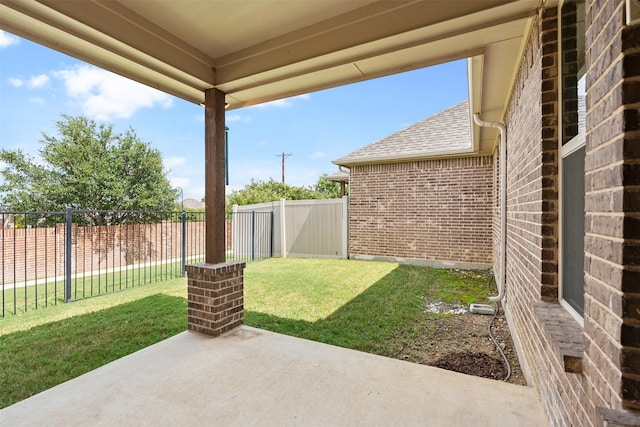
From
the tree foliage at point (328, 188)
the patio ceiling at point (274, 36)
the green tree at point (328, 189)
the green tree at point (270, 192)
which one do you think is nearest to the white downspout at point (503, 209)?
the patio ceiling at point (274, 36)

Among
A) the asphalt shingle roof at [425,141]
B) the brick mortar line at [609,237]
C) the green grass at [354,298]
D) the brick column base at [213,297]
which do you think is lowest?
the green grass at [354,298]

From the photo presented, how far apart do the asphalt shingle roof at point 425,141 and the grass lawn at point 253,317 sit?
3.01 meters

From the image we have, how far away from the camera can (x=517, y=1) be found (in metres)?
2.04

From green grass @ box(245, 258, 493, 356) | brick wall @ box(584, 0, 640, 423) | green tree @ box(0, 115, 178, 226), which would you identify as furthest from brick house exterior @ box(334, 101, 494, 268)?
green tree @ box(0, 115, 178, 226)

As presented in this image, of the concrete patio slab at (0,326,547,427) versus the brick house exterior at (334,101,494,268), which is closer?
the concrete patio slab at (0,326,547,427)

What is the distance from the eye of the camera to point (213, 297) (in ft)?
11.0

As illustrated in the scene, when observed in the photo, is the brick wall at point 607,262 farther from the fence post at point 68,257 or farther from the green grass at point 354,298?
the fence post at point 68,257

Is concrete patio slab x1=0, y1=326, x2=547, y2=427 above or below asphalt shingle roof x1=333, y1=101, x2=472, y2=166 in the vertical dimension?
below

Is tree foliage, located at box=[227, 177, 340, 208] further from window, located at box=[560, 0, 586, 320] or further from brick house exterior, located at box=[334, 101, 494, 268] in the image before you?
window, located at box=[560, 0, 586, 320]

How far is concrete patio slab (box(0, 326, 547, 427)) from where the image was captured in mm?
2078

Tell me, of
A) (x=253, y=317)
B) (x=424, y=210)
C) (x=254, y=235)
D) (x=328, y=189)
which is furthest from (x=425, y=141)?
(x=328, y=189)

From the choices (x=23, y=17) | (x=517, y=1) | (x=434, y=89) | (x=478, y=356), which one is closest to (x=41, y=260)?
(x=23, y=17)

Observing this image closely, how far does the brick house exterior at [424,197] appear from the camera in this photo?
7.66 m

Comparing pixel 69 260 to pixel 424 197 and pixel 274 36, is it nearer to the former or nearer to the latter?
pixel 274 36
